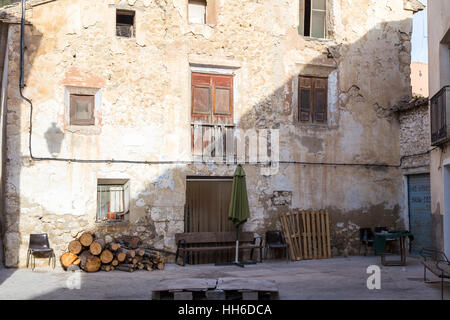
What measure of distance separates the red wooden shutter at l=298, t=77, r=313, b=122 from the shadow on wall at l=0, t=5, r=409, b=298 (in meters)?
0.23

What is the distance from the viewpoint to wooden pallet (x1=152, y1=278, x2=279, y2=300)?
25.1ft

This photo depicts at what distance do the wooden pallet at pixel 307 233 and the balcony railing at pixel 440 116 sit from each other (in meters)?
3.79

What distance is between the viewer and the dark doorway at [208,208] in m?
13.2

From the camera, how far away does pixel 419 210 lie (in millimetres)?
14383

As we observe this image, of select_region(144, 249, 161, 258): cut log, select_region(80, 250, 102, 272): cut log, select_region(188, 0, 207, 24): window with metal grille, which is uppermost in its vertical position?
select_region(188, 0, 207, 24): window with metal grille

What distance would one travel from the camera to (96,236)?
39.9 ft

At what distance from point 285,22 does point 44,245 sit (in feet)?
27.2

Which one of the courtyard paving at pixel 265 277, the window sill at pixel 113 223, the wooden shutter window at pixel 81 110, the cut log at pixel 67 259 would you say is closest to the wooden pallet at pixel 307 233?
the courtyard paving at pixel 265 277

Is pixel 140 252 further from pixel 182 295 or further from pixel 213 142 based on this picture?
pixel 182 295

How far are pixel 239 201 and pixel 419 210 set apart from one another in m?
5.24

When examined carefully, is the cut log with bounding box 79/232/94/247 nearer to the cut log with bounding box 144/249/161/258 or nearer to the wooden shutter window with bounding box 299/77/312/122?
the cut log with bounding box 144/249/161/258

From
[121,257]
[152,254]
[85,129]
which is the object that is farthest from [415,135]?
[85,129]

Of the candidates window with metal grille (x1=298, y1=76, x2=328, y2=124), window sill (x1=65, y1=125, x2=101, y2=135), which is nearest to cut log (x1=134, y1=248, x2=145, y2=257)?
window sill (x1=65, y1=125, x2=101, y2=135)

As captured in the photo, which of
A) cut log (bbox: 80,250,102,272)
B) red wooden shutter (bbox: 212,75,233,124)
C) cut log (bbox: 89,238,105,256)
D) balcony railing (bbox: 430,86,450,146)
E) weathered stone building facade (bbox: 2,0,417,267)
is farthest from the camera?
red wooden shutter (bbox: 212,75,233,124)
